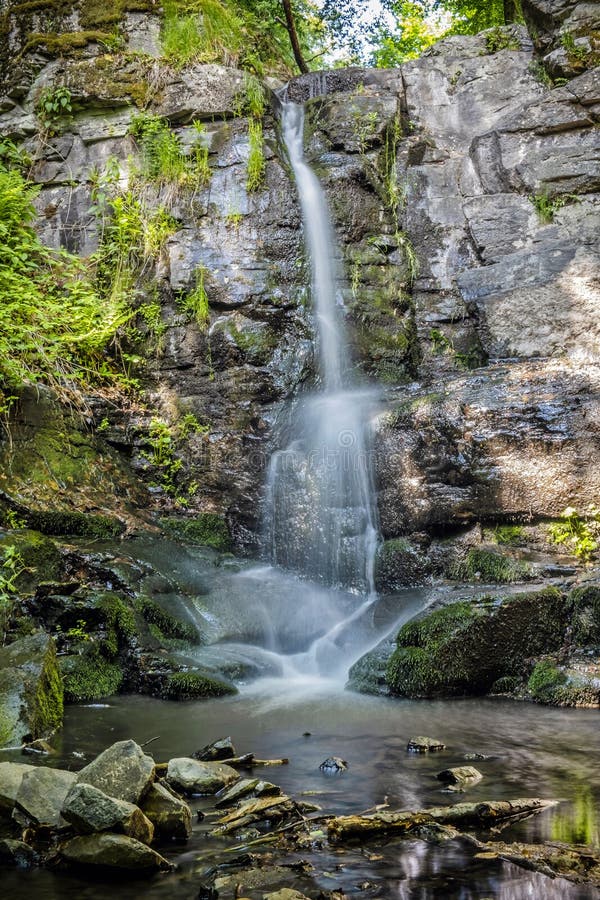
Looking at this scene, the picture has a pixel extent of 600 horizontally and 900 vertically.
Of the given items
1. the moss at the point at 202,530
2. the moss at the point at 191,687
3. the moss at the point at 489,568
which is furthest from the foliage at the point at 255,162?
the moss at the point at 191,687

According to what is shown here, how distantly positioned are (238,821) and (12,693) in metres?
2.18

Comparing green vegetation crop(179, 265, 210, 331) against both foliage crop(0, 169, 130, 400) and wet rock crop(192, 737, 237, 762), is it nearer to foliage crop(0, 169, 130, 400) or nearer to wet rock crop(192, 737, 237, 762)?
foliage crop(0, 169, 130, 400)

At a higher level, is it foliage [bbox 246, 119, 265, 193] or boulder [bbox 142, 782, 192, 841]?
foliage [bbox 246, 119, 265, 193]

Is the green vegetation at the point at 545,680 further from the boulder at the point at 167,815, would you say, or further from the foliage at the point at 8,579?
the foliage at the point at 8,579

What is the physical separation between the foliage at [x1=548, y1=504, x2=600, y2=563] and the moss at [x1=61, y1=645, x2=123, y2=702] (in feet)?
14.4

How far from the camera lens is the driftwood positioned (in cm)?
284

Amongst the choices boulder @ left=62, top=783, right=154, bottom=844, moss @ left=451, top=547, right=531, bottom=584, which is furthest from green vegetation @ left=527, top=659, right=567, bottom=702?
boulder @ left=62, top=783, right=154, bottom=844

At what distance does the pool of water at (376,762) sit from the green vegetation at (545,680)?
23cm

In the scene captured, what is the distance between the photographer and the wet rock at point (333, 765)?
3.79 meters

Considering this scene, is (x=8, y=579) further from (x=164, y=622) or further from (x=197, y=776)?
(x=197, y=776)

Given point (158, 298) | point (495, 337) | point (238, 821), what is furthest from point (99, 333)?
point (238, 821)

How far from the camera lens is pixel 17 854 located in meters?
2.67

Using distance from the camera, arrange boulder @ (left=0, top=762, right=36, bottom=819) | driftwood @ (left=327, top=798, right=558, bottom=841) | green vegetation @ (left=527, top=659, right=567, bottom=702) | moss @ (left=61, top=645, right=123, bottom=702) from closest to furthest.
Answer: driftwood @ (left=327, top=798, right=558, bottom=841)
boulder @ (left=0, top=762, right=36, bottom=819)
green vegetation @ (left=527, top=659, right=567, bottom=702)
moss @ (left=61, top=645, right=123, bottom=702)

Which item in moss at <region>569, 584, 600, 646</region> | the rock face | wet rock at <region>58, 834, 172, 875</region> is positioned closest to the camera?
wet rock at <region>58, 834, 172, 875</region>
